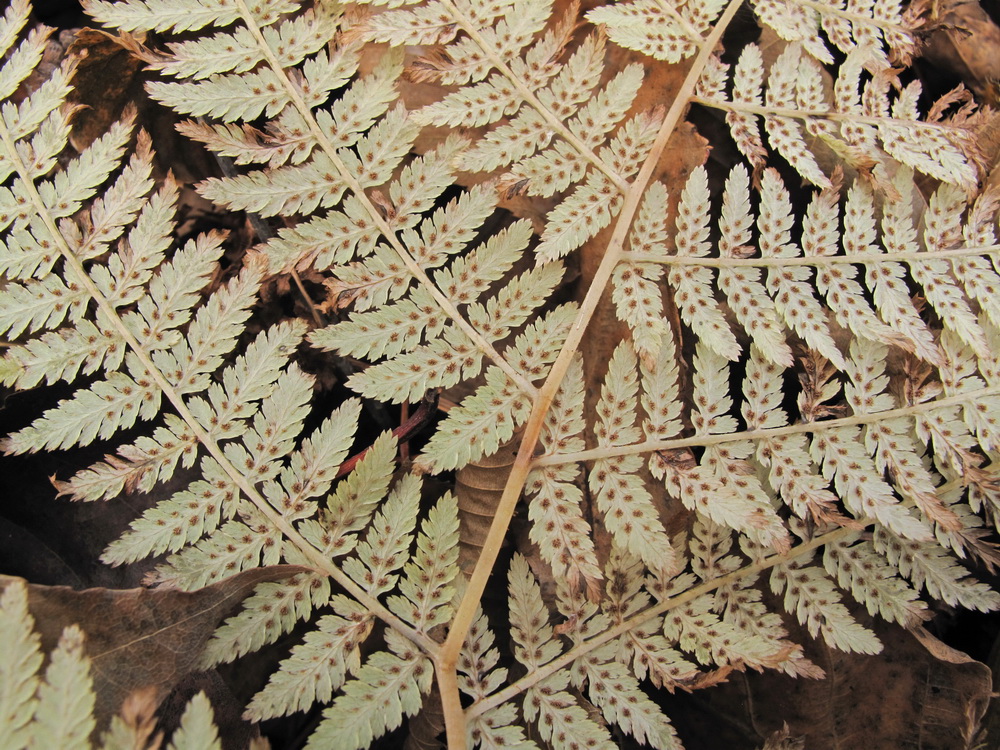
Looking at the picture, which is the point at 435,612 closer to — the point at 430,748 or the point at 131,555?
the point at 430,748

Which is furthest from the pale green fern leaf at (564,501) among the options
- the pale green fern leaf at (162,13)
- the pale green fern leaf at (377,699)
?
the pale green fern leaf at (162,13)

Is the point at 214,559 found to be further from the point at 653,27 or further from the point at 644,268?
the point at 653,27

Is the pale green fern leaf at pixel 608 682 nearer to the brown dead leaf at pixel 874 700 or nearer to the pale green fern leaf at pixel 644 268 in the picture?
the brown dead leaf at pixel 874 700

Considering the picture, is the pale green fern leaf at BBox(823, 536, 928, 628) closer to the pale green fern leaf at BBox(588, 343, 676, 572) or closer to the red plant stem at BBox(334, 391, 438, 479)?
the pale green fern leaf at BBox(588, 343, 676, 572)

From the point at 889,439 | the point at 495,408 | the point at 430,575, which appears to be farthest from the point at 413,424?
the point at 889,439

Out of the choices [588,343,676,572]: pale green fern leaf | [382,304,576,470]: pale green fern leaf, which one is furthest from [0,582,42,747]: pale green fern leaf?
[588,343,676,572]: pale green fern leaf
